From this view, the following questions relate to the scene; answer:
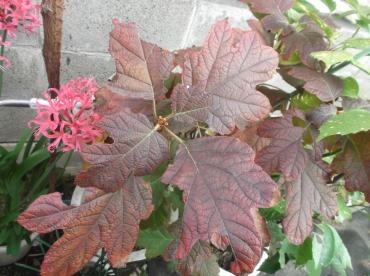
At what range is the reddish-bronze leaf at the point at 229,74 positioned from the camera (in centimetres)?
54

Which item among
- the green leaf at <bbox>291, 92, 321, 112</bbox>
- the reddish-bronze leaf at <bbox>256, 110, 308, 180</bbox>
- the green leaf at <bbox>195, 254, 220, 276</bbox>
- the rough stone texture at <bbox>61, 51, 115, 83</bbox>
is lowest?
the green leaf at <bbox>195, 254, 220, 276</bbox>

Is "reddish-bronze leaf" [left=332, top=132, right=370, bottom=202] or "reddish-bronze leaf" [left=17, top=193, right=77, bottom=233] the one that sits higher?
"reddish-bronze leaf" [left=332, top=132, right=370, bottom=202]

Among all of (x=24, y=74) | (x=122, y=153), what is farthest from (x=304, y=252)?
(x=24, y=74)

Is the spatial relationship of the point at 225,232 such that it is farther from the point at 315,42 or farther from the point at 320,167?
the point at 315,42

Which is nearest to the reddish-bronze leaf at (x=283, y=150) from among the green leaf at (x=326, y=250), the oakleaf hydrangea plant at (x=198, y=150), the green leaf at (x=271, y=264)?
the oakleaf hydrangea plant at (x=198, y=150)

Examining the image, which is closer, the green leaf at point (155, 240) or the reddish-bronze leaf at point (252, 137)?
the reddish-bronze leaf at point (252, 137)

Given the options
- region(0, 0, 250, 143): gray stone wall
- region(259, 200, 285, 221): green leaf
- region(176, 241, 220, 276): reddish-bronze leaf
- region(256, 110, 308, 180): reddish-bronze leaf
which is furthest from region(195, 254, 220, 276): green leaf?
region(0, 0, 250, 143): gray stone wall

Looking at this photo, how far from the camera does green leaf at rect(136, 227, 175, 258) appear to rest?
0.81m

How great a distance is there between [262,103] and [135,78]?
190mm

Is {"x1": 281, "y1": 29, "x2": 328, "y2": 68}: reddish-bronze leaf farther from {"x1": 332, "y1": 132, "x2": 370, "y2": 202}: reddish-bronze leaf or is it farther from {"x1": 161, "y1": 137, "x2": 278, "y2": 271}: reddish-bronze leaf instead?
{"x1": 161, "y1": 137, "x2": 278, "y2": 271}: reddish-bronze leaf

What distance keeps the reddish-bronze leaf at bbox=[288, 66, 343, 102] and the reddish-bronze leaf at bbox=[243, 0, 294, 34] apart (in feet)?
0.27

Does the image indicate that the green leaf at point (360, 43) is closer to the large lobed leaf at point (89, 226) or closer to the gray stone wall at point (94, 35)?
the large lobed leaf at point (89, 226)

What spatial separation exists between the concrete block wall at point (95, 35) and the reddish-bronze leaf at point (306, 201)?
763 millimetres

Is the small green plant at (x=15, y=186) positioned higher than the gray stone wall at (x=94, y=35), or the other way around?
the gray stone wall at (x=94, y=35)
